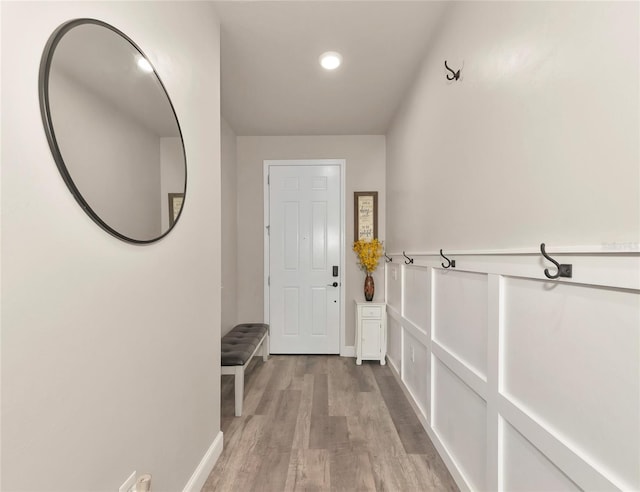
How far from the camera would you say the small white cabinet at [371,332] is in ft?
11.6

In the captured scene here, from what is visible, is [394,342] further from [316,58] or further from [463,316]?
[316,58]

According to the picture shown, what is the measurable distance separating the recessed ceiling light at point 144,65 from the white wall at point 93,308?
0.18 feet

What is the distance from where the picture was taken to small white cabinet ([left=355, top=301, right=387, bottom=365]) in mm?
3535

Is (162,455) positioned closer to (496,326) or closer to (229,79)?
(496,326)

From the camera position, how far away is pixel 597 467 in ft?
2.77

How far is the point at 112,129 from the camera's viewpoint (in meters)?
1.05

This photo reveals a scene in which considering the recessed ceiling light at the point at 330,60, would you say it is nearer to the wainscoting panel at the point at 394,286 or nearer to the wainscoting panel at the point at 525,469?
the wainscoting panel at the point at 394,286

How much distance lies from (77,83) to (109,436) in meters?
1.03

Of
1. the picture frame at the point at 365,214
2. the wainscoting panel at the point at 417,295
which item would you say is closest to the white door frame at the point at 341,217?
the picture frame at the point at 365,214

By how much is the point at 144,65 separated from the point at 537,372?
173cm

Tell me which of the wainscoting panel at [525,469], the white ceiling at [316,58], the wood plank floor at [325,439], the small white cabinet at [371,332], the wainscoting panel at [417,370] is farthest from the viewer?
the small white cabinet at [371,332]

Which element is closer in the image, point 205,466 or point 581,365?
point 581,365

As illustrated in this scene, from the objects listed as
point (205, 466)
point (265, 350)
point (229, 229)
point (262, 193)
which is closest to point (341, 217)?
point (262, 193)

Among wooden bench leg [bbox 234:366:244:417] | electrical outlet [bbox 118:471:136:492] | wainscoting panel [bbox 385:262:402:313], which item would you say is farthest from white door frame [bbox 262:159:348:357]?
electrical outlet [bbox 118:471:136:492]
